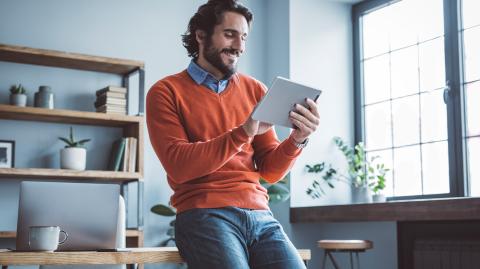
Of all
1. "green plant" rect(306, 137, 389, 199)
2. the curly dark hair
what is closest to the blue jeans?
the curly dark hair

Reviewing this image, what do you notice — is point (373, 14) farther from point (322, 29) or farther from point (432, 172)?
point (432, 172)

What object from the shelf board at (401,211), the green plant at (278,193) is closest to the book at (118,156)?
the green plant at (278,193)

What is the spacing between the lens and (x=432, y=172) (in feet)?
14.6

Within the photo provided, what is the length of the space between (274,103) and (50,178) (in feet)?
9.06

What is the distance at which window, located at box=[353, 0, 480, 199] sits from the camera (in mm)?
4234

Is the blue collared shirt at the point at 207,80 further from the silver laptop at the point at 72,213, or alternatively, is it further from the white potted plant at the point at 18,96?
the white potted plant at the point at 18,96

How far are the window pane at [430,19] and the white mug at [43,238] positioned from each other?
3.42 meters

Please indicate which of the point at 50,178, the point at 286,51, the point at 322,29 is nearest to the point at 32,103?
the point at 50,178

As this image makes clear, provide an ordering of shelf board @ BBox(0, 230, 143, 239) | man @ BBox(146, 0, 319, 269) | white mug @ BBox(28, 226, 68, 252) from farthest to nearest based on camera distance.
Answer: shelf board @ BBox(0, 230, 143, 239), man @ BBox(146, 0, 319, 269), white mug @ BBox(28, 226, 68, 252)

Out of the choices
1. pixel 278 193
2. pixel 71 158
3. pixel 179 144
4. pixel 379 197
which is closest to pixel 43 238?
pixel 179 144

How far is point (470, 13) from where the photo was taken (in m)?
4.30

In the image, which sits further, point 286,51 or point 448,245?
point 286,51

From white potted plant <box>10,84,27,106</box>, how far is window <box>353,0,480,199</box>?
2.47 meters

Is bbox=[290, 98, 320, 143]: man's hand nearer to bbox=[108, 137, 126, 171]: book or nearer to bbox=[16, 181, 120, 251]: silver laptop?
bbox=[16, 181, 120, 251]: silver laptop
